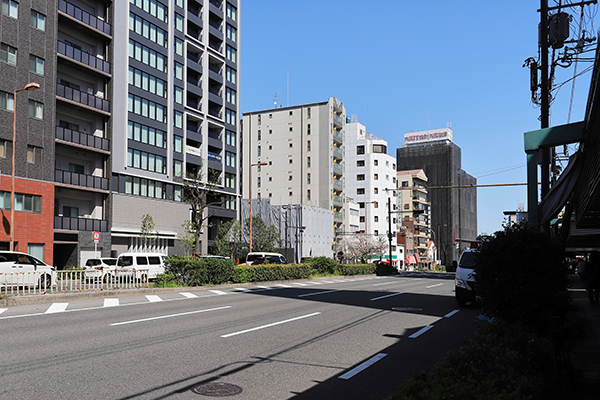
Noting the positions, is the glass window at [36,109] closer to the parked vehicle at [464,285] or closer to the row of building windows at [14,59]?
the row of building windows at [14,59]

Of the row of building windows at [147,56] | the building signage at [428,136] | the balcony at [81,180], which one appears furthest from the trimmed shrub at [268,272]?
the building signage at [428,136]

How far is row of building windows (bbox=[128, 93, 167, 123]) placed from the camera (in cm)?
4819

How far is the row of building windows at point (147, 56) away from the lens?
48562 mm

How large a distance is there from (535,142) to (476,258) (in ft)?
17.2

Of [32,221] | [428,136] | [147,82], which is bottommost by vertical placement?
[32,221]

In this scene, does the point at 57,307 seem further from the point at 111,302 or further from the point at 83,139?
the point at 83,139

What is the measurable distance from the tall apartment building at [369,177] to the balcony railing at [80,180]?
66.2 m

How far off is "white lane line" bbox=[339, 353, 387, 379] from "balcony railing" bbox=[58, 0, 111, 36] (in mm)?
42106

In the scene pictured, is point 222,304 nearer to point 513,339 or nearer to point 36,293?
point 36,293

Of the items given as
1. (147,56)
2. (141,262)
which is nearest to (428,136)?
(147,56)

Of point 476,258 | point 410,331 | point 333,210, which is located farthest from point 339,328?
point 333,210

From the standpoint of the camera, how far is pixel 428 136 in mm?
134125

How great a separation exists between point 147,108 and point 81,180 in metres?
11.6

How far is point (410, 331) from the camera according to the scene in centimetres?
1164
